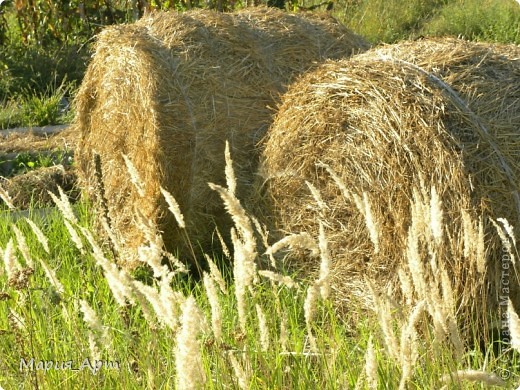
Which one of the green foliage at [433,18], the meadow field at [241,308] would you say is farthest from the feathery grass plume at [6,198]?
the green foliage at [433,18]

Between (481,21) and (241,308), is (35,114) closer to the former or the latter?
(481,21)

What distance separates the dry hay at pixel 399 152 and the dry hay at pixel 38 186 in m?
2.36

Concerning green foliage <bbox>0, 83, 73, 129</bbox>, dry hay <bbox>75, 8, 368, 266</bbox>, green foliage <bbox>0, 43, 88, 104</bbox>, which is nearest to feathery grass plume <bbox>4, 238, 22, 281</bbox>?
dry hay <bbox>75, 8, 368, 266</bbox>

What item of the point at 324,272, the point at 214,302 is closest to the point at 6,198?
the point at 214,302

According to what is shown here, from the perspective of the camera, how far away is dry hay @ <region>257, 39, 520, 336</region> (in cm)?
364

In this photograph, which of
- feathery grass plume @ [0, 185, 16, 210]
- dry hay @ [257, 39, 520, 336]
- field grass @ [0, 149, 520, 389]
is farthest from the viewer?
dry hay @ [257, 39, 520, 336]

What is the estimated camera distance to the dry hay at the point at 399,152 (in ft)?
12.0

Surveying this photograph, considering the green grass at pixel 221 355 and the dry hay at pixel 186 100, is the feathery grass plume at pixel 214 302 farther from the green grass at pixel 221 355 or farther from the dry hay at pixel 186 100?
the dry hay at pixel 186 100

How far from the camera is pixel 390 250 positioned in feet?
12.8

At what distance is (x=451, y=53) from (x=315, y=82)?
2.23ft

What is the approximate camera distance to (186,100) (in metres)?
4.80

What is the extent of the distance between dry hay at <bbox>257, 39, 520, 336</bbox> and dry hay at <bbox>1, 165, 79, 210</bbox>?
2361 millimetres

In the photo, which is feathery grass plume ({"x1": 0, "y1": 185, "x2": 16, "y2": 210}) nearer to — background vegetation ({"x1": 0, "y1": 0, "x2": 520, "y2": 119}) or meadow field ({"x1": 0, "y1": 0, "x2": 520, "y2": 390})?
meadow field ({"x1": 0, "y1": 0, "x2": 520, "y2": 390})

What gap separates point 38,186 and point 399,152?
3.38 m
